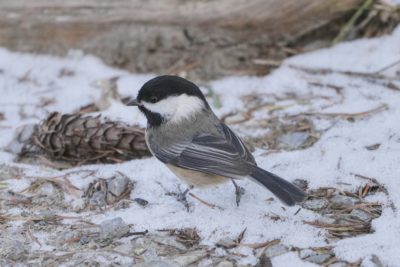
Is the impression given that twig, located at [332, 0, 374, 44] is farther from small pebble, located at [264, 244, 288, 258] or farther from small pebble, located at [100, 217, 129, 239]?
small pebble, located at [100, 217, 129, 239]

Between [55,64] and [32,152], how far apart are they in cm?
110

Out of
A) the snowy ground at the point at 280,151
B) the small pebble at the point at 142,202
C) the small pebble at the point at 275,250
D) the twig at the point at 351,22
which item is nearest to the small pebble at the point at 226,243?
the snowy ground at the point at 280,151

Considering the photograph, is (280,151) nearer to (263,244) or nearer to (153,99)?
(153,99)

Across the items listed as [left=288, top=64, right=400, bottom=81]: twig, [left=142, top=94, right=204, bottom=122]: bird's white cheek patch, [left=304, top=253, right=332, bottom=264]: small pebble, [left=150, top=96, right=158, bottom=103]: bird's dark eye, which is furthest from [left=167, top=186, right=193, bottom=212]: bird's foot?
[left=288, top=64, right=400, bottom=81]: twig

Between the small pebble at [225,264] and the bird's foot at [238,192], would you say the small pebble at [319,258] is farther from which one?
the bird's foot at [238,192]

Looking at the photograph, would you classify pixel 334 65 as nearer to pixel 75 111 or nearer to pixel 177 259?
pixel 75 111

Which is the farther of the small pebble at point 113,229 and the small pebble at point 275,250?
the small pebble at point 113,229

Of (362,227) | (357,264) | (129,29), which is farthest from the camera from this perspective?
(129,29)

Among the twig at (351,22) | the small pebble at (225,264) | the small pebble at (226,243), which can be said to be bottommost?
the small pebble at (226,243)

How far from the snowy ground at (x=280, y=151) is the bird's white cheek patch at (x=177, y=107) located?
35 centimetres

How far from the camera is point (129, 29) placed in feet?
14.9

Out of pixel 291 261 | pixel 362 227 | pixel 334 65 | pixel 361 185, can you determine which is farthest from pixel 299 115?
pixel 291 261

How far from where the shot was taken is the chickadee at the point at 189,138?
9.80ft

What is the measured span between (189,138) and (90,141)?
678 mm
